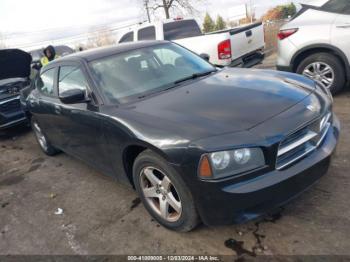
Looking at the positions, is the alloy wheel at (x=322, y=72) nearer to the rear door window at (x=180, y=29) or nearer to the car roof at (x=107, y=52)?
the car roof at (x=107, y=52)

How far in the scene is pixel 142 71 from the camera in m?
3.79

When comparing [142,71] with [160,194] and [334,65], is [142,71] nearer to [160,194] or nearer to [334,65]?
[160,194]

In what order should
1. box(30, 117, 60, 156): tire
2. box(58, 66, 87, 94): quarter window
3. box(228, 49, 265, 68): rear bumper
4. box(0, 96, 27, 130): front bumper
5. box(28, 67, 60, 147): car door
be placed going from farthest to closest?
box(228, 49, 265, 68): rear bumper < box(0, 96, 27, 130): front bumper < box(30, 117, 60, 156): tire < box(28, 67, 60, 147): car door < box(58, 66, 87, 94): quarter window

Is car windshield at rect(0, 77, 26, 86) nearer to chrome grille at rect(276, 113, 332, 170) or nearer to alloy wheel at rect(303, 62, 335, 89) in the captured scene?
alloy wheel at rect(303, 62, 335, 89)

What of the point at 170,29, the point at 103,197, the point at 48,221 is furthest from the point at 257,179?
the point at 170,29

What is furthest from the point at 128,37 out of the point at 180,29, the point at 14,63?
the point at 14,63

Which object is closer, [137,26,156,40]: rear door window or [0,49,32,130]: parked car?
[0,49,32,130]: parked car

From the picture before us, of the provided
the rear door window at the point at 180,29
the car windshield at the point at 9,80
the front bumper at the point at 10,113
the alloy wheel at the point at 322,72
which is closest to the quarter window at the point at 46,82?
the front bumper at the point at 10,113

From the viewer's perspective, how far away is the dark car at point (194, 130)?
2.49 metres

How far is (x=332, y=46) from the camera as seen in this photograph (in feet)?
18.4

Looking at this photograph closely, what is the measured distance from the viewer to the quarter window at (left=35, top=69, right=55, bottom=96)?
184 inches

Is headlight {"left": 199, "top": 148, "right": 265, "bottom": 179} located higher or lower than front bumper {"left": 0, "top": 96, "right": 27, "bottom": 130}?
higher

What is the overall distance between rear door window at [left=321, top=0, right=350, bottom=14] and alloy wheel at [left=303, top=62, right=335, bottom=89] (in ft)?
2.90

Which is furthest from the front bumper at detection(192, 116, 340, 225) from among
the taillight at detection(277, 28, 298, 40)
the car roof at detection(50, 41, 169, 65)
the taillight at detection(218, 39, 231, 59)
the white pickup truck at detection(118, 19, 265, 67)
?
the taillight at detection(218, 39, 231, 59)
